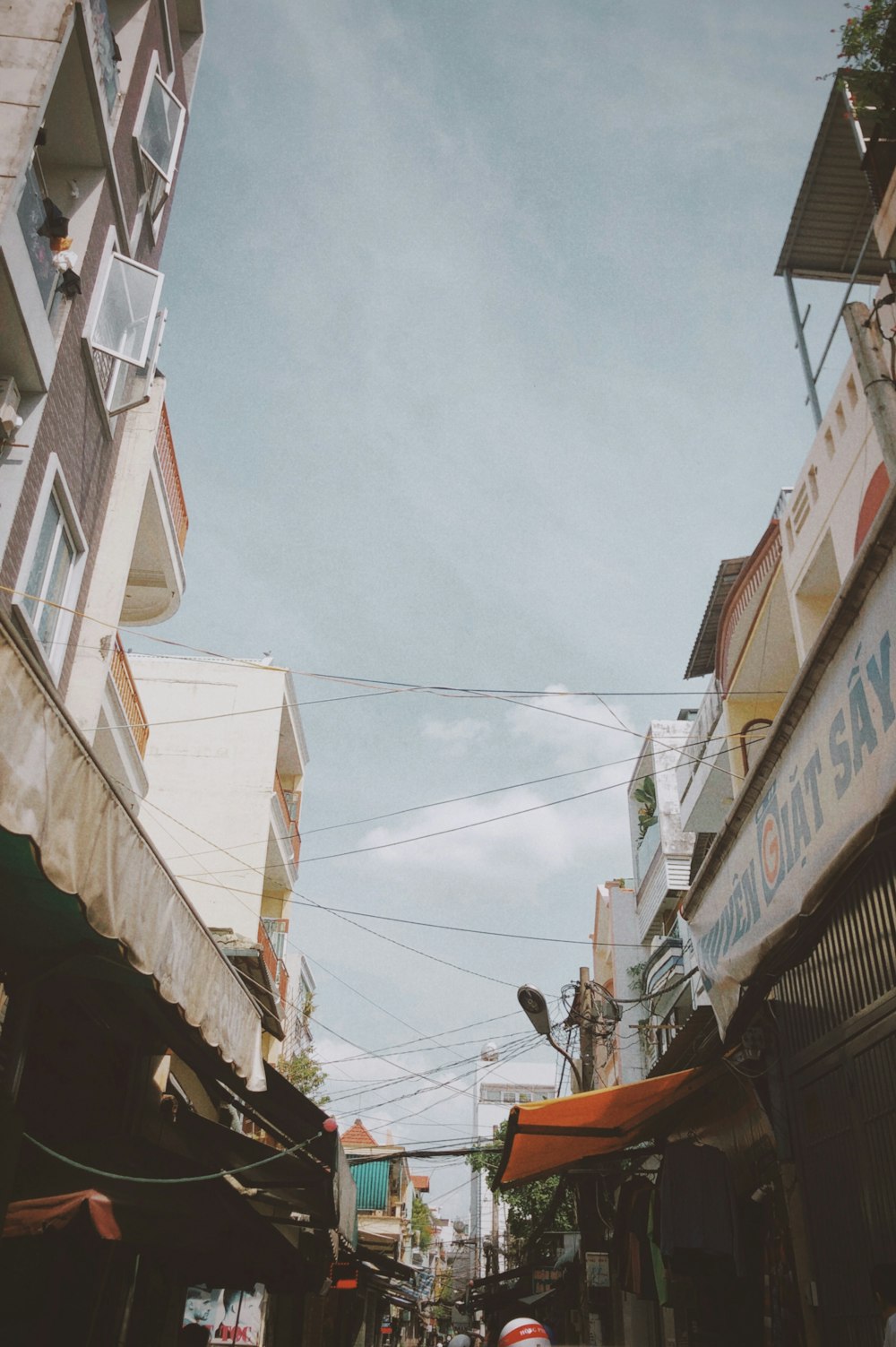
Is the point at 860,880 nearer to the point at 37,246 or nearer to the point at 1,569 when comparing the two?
the point at 1,569

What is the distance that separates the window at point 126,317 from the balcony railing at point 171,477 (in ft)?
7.08

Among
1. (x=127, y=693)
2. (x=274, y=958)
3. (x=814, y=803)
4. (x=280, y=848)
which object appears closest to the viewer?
(x=814, y=803)

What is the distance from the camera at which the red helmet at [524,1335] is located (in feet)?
13.8

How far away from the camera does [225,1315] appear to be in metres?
14.2

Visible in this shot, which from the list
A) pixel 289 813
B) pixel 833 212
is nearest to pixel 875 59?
pixel 833 212

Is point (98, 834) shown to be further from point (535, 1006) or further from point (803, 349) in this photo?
point (535, 1006)

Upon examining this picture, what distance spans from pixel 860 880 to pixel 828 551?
547 centimetres

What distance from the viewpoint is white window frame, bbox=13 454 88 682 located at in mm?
8141

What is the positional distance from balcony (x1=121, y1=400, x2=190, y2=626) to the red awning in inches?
344

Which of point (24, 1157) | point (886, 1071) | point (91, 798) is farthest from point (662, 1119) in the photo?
point (91, 798)

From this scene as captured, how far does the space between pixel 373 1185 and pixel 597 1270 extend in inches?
1214

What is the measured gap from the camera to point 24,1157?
583 centimetres

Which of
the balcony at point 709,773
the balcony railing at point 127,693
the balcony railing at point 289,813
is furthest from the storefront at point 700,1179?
the balcony railing at point 289,813

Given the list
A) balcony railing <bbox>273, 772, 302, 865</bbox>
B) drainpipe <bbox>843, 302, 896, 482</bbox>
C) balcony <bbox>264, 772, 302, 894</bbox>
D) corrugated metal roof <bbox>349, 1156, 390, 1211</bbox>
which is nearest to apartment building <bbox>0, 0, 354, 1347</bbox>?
drainpipe <bbox>843, 302, 896, 482</bbox>
